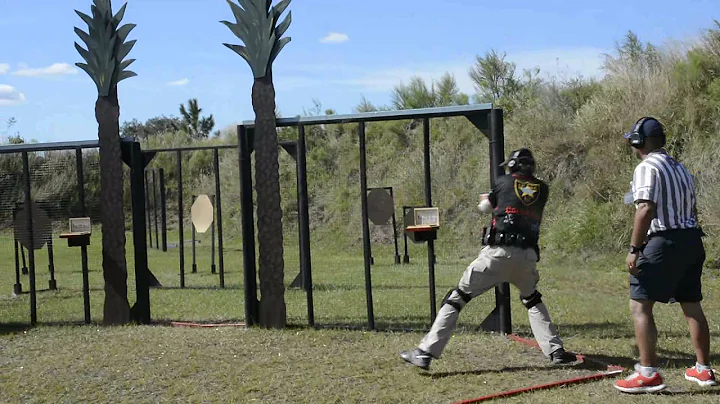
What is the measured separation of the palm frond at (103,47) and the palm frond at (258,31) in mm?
1393

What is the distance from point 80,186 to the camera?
29.5 ft

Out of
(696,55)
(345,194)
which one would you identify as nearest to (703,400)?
(696,55)

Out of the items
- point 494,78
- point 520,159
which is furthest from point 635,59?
point 520,159

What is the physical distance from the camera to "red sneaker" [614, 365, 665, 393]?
552cm

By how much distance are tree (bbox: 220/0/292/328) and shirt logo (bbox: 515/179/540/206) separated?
9.32ft

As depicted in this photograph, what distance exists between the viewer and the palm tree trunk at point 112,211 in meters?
8.67

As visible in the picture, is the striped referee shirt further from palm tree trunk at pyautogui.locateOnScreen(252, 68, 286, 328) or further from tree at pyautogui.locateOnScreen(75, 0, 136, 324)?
tree at pyautogui.locateOnScreen(75, 0, 136, 324)

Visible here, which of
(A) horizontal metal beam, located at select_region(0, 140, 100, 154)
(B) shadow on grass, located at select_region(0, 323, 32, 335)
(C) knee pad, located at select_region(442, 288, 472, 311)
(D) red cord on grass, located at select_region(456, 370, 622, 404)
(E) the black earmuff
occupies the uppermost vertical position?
A: (A) horizontal metal beam, located at select_region(0, 140, 100, 154)

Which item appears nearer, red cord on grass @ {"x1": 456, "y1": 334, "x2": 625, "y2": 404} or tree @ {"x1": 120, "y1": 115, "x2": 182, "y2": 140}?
red cord on grass @ {"x1": 456, "y1": 334, "x2": 625, "y2": 404}

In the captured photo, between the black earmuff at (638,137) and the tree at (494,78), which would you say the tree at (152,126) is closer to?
the tree at (494,78)

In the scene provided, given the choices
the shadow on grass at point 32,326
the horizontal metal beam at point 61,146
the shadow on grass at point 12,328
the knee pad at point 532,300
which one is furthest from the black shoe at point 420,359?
the shadow on grass at point 12,328

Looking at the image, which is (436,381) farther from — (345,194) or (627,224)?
(345,194)

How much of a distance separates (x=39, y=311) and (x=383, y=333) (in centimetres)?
496

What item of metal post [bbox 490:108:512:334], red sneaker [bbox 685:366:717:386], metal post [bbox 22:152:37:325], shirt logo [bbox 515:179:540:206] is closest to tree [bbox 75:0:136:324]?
metal post [bbox 22:152:37:325]
